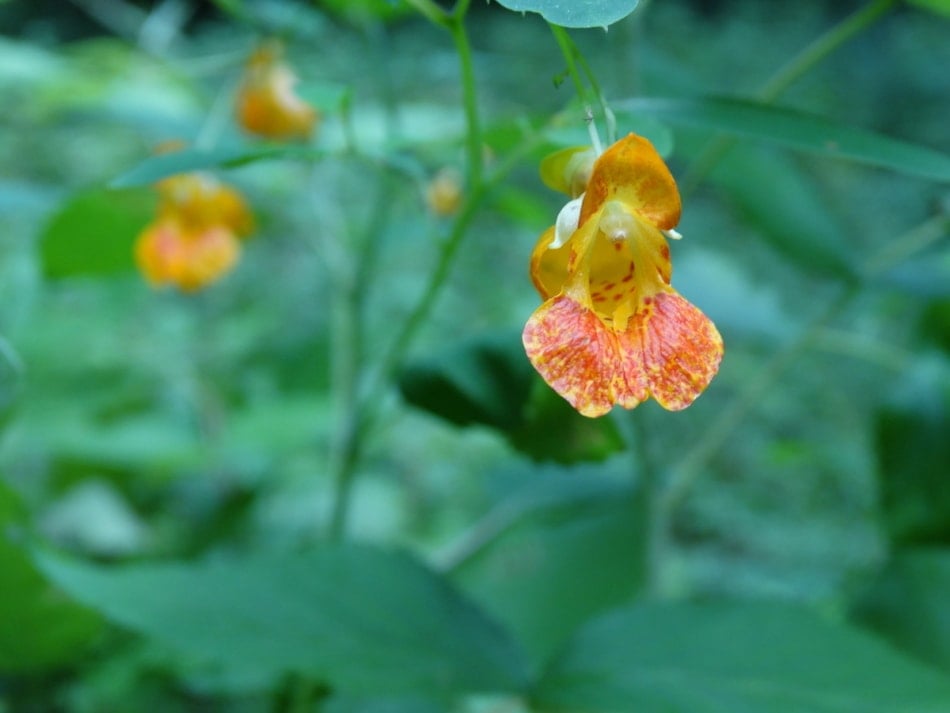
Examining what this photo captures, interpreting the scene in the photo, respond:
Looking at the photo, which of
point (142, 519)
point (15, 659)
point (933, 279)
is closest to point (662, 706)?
point (933, 279)

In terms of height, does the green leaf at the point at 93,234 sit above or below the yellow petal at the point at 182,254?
below

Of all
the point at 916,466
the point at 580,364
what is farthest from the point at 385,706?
the point at 580,364

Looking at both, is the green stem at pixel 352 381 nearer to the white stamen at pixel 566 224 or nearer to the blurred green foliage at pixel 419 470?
the blurred green foliage at pixel 419 470

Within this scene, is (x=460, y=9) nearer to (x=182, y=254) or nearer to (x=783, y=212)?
(x=783, y=212)

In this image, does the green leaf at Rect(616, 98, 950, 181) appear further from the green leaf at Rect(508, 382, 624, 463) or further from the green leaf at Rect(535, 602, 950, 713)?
the green leaf at Rect(535, 602, 950, 713)

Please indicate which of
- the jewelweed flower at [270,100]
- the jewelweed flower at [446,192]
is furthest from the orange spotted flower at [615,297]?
the jewelweed flower at [446,192]
